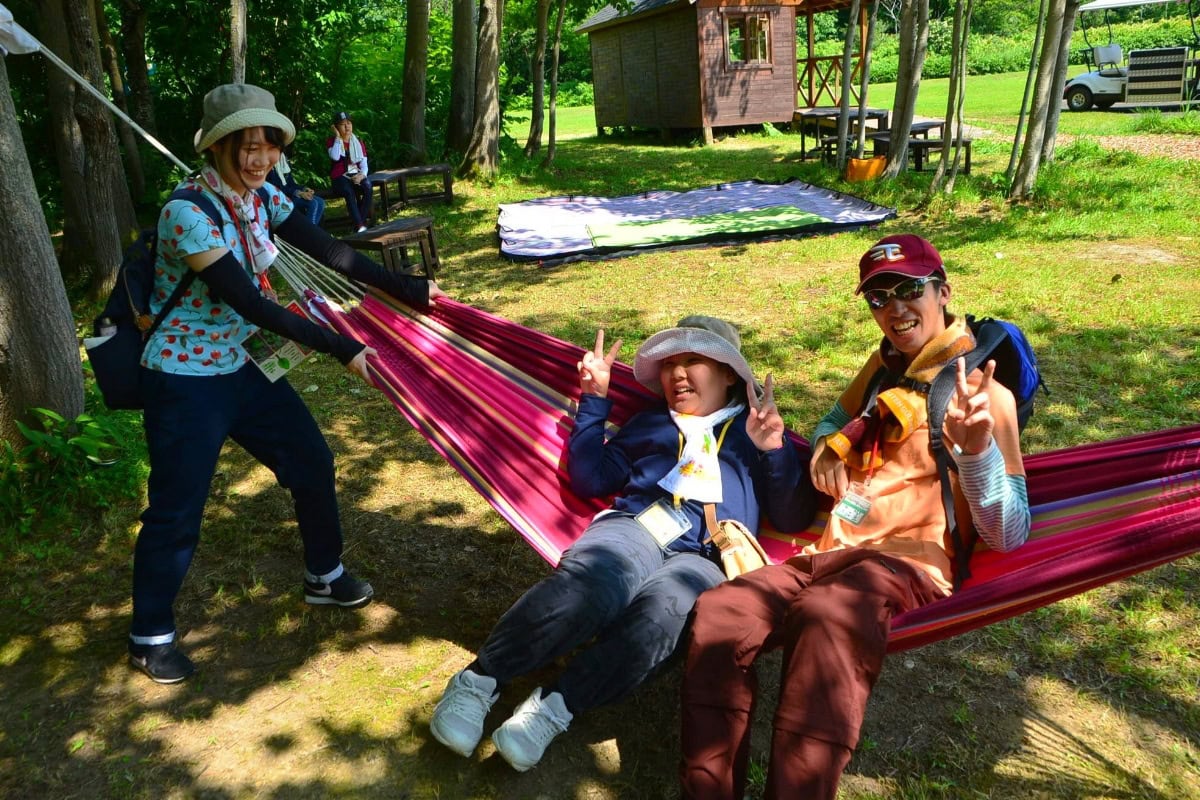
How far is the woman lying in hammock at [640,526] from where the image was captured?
6.36ft

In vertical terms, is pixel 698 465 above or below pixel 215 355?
below

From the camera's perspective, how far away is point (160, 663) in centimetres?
237

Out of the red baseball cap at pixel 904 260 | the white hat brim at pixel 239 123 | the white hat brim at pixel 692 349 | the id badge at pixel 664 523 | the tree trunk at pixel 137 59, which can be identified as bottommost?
the id badge at pixel 664 523

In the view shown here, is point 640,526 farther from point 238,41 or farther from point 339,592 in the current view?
point 238,41

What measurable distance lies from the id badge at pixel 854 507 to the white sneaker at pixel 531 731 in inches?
28.6

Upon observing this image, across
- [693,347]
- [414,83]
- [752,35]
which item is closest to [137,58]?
[414,83]

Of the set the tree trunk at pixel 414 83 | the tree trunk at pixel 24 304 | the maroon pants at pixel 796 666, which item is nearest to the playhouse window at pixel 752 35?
the tree trunk at pixel 414 83

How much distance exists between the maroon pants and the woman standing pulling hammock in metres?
1.10

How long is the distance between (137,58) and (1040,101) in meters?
8.37

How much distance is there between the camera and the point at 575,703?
6.38 feet

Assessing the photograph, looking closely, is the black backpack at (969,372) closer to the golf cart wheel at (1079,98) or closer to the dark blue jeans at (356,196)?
the dark blue jeans at (356,196)

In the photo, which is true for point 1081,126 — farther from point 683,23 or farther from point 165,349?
point 165,349

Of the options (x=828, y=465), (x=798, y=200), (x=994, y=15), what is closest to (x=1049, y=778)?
(x=828, y=465)

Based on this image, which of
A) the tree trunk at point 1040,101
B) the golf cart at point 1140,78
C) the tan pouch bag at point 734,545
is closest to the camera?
the tan pouch bag at point 734,545
